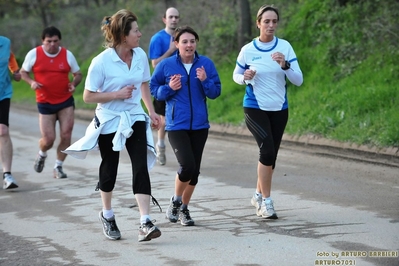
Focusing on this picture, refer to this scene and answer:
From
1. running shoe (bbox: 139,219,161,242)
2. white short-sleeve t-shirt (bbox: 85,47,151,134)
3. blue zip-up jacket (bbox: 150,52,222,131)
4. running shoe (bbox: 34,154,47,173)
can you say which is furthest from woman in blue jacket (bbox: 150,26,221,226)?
running shoe (bbox: 34,154,47,173)

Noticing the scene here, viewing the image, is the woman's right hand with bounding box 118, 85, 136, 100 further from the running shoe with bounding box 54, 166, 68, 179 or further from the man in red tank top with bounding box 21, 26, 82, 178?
the running shoe with bounding box 54, 166, 68, 179

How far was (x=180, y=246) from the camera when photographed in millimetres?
7039

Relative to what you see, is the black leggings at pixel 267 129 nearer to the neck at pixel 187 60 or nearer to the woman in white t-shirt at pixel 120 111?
the neck at pixel 187 60

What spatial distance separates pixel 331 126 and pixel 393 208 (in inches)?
214

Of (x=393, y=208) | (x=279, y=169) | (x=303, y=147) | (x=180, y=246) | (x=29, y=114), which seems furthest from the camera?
(x=29, y=114)

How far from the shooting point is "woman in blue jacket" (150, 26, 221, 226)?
25.5ft

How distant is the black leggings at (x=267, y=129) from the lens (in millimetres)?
8188

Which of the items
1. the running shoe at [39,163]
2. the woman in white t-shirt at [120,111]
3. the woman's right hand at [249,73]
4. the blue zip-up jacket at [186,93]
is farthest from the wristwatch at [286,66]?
the running shoe at [39,163]

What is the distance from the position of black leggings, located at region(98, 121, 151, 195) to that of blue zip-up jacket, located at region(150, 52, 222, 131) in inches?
18.4

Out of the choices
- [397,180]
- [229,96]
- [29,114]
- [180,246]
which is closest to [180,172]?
[180,246]

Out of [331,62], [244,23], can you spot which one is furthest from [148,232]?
[244,23]

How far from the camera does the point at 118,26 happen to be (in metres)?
7.25

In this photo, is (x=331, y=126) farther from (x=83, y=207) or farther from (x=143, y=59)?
(x=143, y=59)

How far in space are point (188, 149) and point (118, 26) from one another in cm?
132
